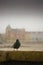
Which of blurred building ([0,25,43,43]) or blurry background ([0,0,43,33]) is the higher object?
blurry background ([0,0,43,33])

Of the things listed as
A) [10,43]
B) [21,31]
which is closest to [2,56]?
[10,43]

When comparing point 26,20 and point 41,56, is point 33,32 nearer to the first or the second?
point 26,20

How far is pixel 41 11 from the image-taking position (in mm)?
1445

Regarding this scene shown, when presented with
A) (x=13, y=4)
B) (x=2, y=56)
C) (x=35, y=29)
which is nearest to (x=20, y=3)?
(x=13, y=4)

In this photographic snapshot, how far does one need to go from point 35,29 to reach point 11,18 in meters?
0.24

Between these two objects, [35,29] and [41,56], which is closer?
[41,56]

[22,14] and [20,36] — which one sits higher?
[22,14]

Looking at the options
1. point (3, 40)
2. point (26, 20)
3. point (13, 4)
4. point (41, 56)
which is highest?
point (13, 4)

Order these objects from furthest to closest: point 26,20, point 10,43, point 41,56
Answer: point 26,20
point 10,43
point 41,56

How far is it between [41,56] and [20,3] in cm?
58

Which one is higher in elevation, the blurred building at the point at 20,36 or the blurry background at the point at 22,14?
the blurry background at the point at 22,14

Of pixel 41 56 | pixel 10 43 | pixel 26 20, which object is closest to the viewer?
pixel 41 56

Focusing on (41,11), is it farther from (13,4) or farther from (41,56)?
(41,56)

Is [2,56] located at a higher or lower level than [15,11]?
lower
